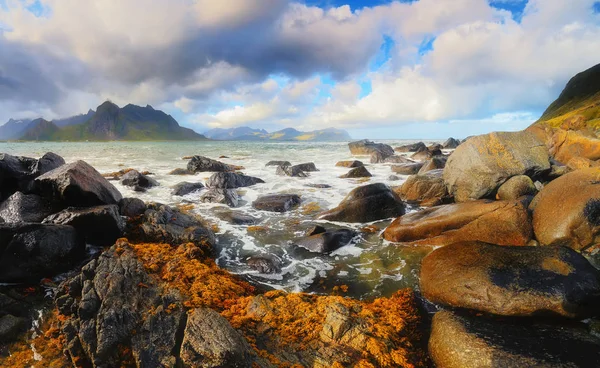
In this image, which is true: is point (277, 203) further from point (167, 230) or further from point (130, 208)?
point (130, 208)

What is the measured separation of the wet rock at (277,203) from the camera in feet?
57.9

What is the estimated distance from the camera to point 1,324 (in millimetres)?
6562

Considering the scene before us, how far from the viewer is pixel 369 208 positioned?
49.8ft

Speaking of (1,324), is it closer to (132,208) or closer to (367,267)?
(132,208)

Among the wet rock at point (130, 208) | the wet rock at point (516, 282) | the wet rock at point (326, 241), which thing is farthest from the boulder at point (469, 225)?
the wet rock at point (130, 208)

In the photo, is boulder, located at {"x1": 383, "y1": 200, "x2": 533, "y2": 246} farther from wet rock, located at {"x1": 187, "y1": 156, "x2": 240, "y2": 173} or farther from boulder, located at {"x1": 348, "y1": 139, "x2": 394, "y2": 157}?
boulder, located at {"x1": 348, "y1": 139, "x2": 394, "y2": 157}

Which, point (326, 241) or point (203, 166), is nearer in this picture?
point (326, 241)

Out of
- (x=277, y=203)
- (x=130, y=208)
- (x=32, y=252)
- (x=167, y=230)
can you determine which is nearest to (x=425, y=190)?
(x=277, y=203)

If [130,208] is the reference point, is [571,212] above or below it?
above

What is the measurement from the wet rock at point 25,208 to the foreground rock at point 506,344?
1411 centimetres

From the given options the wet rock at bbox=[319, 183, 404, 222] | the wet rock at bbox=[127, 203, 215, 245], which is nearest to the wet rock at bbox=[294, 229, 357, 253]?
the wet rock at bbox=[319, 183, 404, 222]

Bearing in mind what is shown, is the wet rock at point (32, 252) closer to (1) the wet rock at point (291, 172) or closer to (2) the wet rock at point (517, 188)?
(2) the wet rock at point (517, 188)

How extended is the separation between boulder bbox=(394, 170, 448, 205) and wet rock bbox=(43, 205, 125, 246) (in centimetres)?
1585

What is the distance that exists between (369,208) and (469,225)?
15.7 ft
